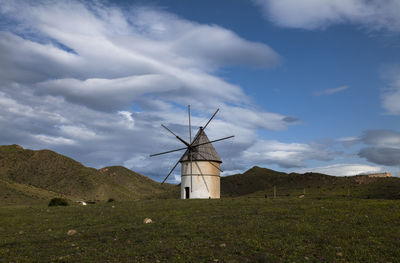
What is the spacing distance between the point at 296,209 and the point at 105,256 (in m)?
16.4

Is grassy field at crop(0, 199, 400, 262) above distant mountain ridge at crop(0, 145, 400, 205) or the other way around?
the other way around

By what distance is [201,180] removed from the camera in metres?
48.2

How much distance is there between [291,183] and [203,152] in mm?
44425

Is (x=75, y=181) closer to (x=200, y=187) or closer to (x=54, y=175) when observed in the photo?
(x=54, y=175)

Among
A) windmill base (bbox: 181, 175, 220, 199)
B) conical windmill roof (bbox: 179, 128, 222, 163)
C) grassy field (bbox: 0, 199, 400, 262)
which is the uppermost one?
conical windmill roof (bbox: 179, 128, 222, 163)

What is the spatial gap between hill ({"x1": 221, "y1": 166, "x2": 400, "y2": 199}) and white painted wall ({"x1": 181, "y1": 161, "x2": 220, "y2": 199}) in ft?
55.9

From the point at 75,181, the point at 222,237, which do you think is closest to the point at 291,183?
the point at 75,181

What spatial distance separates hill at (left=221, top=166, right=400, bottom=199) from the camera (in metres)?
61.3

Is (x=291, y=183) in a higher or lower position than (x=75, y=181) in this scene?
lower

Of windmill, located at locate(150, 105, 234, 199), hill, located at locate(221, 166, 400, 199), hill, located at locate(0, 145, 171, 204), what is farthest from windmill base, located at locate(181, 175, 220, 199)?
hill, located at locate(0, 145, 171, 204)

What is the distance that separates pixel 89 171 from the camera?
126 meters

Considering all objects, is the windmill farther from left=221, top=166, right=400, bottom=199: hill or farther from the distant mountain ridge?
the distant mountain ridge

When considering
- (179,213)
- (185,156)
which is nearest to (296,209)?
(179,213)

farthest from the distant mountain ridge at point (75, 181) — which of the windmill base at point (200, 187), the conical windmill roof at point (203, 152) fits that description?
the windmill base at point (200, 187)
